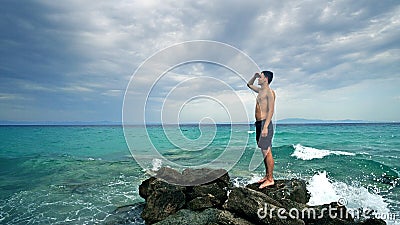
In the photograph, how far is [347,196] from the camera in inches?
398

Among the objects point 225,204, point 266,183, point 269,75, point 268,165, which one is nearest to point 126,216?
point 225,204

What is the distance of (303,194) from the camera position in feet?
20.7

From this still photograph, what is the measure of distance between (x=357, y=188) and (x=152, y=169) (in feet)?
37.2

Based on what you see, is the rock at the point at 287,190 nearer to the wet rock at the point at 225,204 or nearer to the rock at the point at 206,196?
the wet rock at the point at 225,204

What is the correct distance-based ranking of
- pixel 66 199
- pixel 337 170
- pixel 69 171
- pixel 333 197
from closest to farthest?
pixel 333 197 < pixel 66 199 < pixel 337 170 < pixel 69 171

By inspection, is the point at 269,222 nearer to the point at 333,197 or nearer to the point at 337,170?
the point at 333,197

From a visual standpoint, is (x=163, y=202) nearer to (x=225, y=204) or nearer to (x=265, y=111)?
(x=225, y=204)

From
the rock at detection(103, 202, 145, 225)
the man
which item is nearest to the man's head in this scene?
the man

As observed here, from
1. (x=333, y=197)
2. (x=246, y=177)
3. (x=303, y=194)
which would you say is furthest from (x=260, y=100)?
(x=246, y=177)

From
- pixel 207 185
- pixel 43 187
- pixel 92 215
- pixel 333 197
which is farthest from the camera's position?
pixel 43 187

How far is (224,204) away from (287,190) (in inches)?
62.6

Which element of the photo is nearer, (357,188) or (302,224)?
(302,224)

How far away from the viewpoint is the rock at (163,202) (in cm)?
632

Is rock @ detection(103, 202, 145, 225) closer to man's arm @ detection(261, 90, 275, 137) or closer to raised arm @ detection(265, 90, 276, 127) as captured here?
man's arm @ detection(261, 90, 275, 137)
